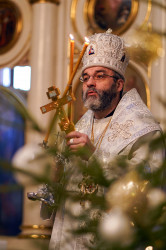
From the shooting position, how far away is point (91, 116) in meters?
3.24

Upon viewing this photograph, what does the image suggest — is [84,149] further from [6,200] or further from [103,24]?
[6,200]

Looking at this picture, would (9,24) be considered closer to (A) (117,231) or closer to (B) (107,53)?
(B) (107,53)

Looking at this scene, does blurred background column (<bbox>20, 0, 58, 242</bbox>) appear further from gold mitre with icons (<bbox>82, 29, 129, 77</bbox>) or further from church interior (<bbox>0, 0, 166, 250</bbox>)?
gold mitre with icons (<bbox>82, 29, 129, 77</bbox>)

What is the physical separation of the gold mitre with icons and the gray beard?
228mm

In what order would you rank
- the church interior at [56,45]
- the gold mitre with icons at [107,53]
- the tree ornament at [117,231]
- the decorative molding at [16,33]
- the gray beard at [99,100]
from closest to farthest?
the tree ornament at [117,231]
the gray beard at [99,100]
the gold mitre with icons at [107,53]
the church interior at [56,45]
the decorative molding at [16,33]

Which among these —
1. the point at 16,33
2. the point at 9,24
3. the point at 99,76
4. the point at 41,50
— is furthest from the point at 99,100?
the point at 9,24

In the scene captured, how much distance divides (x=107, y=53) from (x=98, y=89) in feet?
1.46

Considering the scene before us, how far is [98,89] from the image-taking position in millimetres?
2957

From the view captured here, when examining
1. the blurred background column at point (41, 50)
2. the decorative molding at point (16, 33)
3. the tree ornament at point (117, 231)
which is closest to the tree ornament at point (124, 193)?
the tree ornament at point (117, 231)

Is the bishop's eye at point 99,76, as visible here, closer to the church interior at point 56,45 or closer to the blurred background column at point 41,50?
the church interior at point 56,45

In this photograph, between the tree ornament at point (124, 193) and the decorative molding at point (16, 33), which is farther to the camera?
the decorative molding at point (16, 33)

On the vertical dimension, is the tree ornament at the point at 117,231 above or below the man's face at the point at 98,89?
below

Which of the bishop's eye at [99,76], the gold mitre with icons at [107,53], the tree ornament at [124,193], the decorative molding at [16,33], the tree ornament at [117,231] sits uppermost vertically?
the decorative molding at [16,33]

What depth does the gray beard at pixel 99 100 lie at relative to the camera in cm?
291
